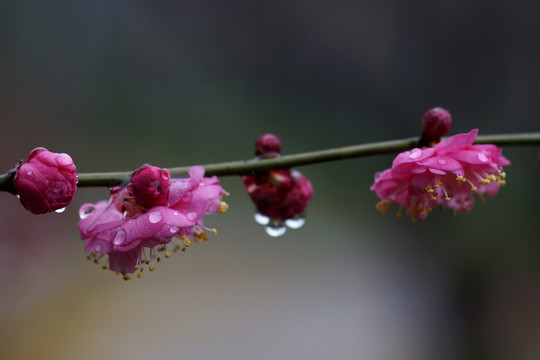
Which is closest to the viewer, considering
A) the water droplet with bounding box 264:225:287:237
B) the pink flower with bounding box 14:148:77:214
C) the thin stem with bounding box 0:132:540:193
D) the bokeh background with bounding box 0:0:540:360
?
the pink flower with bounding box 14:148:77:214

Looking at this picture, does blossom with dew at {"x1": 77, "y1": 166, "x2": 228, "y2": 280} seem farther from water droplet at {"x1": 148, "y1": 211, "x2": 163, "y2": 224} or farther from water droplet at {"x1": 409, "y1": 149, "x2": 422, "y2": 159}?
water droplet at {"x1": 409, "y1": 149, "x2": 422, "y2": 159}

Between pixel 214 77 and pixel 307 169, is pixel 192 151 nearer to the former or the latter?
pixel 214 77

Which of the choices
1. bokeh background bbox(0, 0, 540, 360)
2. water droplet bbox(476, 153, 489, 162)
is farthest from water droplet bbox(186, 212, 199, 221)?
bokeh background bbox(0, 0, 540, 360)

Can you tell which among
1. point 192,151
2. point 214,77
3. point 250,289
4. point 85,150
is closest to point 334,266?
point 250,289

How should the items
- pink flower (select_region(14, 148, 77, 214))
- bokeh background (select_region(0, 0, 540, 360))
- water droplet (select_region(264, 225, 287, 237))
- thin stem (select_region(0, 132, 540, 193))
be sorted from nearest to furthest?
pink flower (select_region(14, 148, 77, 214))
thin stem (select_region(0, 132, 540, 193))
water droplet (select_region(264, 225, 287, 237))
bokeh background (select_region(0, 0, 540, 360))

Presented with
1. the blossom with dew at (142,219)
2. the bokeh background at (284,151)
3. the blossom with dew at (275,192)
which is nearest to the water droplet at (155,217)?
the blossom with dew at (142,219)

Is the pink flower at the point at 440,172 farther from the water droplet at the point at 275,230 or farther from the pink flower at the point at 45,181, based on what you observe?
the pink flower at the point at 45,181
